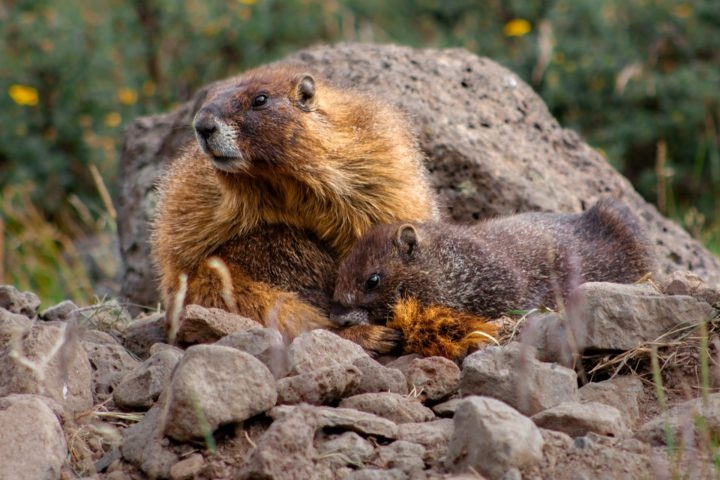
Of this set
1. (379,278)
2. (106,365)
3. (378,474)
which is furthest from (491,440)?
(106,365)

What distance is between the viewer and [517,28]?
1035 centimetres

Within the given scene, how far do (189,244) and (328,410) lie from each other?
2.12 m

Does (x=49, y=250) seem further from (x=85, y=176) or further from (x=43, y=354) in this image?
(x=43, y=354)

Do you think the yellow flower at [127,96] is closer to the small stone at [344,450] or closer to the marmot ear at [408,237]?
the marmot ear at [408,237]

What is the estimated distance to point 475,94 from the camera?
284 inches

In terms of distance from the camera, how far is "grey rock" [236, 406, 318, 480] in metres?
3.19

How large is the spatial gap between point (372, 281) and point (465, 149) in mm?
1961

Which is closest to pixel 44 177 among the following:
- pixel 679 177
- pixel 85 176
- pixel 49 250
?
pixel 85 176

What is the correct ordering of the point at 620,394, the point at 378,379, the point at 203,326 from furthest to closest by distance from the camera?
1. the point at 203,326
2. the point at 378,379
3. the point at 620,394

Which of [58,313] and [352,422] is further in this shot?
[58,313]

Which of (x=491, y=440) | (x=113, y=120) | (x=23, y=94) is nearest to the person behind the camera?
(x=491, y=440)

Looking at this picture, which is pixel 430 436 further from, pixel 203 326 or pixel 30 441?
pixel 203 326

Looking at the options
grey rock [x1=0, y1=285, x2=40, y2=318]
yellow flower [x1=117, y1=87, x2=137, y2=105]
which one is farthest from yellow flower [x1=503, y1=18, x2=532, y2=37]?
grey rock [x1=0, y1=285, x2=40, y2=318]

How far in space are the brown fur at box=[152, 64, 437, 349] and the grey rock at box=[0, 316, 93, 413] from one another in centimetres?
102
